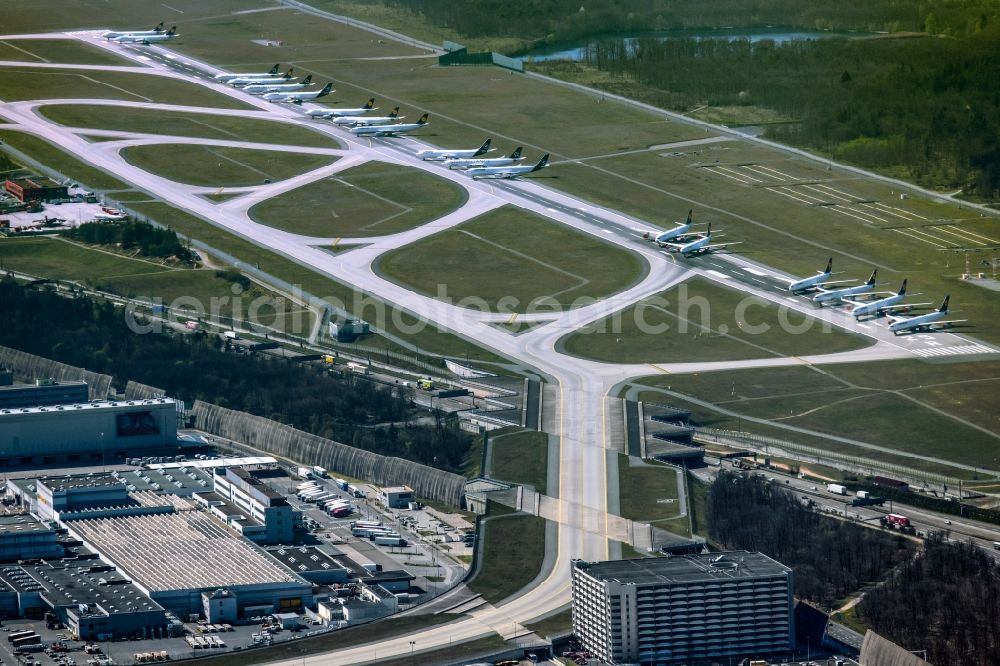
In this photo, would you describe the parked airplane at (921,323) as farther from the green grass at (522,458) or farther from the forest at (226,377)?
the forest at (226,377)

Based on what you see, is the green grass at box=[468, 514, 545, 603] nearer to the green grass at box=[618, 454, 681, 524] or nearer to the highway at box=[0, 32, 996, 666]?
the highway at box=[0, 32, 996, 666]

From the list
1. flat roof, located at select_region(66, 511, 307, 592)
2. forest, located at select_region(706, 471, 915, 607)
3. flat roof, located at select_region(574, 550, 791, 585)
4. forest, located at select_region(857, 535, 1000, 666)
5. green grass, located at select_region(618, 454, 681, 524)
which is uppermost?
flat roof, located at select_region(574, 550, 791, 585)

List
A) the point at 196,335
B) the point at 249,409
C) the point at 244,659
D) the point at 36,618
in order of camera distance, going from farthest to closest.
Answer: the point at 196,335, the point at 249,409, the point at 36,618, the point at 244,659

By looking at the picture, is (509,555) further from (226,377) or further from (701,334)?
(701,334)

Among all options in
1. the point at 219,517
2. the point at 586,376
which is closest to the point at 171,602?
the point at 219,517

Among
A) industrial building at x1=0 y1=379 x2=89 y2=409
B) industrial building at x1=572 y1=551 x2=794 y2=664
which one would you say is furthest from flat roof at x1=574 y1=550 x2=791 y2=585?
industrial building at x1=0 y1=379 x2=89 y2=409

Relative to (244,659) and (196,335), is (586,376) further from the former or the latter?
(244,659)

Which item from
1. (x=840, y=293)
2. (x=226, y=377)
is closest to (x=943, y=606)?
(x=226, y=377)

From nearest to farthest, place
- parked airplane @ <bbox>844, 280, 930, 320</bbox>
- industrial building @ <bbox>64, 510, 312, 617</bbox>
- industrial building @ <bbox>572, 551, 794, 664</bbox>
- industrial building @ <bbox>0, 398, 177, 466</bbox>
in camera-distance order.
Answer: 1. industrial building @ <bbox>572, 551, 794, 664</bbox>
2. industrial building @ <bbox>64, 510, 312, 617</bbox>
3. industrial building @ <bbox>0, 398, 177, 466</bbox>
4. parked airplane @ <bbox>844, 280, 930, 320</bbox>
